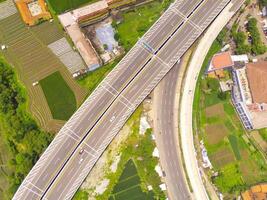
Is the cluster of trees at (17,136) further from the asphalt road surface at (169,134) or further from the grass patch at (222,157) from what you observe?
the grass patch at (222,157)

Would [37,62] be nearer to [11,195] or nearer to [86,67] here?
[86,67]

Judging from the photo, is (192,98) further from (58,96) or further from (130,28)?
(58,96)

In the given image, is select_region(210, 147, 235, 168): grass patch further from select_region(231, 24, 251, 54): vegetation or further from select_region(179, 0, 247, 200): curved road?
select_region(231, 24, 251, 54): vegetation

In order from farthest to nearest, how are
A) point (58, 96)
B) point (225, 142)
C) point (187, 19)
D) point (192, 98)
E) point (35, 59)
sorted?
1. point (187, 19)
2. point (192, 98)
3. point (225, 142)
4. point (35, 59)
5. point (58, 96)

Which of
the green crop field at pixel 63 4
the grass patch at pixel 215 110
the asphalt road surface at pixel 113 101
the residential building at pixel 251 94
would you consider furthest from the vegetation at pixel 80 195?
the green crop field at pixel 63 4

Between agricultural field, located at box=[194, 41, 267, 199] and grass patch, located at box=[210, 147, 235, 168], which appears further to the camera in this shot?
grass patch, located at box=[210, 147, 235, 168]

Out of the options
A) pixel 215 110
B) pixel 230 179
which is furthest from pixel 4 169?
pixel 230 179

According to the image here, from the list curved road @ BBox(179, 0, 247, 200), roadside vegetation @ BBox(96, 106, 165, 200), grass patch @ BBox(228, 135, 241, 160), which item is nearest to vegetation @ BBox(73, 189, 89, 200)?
roadside vegetation @ BBox(96, 106, 165, 200)
